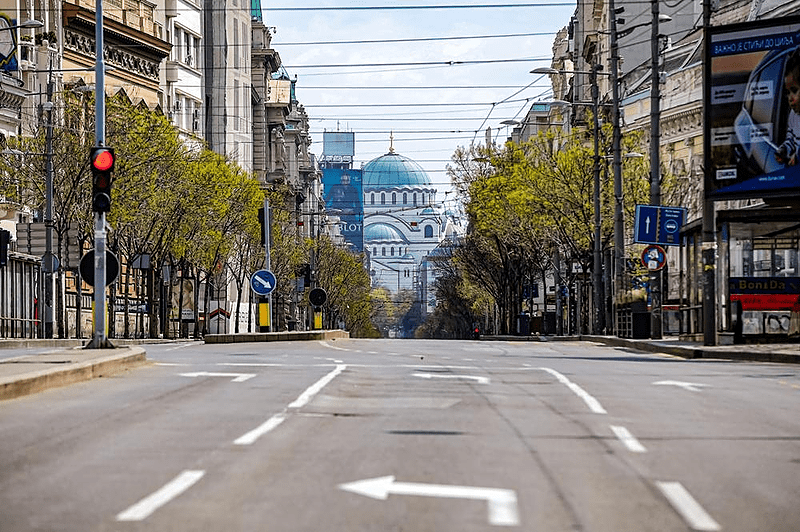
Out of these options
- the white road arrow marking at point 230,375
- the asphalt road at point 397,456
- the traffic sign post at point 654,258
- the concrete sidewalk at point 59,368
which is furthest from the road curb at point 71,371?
the traffic sign post at point 654,258

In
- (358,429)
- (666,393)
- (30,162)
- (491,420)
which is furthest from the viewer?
(30,162)

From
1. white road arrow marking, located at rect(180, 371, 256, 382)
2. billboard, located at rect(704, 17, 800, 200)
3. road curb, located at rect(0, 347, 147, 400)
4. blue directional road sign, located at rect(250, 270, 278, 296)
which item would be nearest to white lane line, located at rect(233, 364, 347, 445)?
white road arrow marking, located at rect(180, 371, 256, 382)

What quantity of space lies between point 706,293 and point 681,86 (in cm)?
4167

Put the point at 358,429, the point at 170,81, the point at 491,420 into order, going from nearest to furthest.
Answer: the point at 358,429
the point at 491,420
the point at 170,81

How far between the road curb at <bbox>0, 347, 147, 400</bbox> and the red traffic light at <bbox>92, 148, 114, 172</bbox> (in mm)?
2972

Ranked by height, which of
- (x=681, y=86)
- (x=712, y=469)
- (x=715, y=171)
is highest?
(x=681, y=86)

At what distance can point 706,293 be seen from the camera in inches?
1321

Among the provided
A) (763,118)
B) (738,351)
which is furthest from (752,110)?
(738,351)

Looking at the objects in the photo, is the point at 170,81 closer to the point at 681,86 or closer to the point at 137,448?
the point at 681,86

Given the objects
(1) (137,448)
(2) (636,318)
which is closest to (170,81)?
(2) (636,318)

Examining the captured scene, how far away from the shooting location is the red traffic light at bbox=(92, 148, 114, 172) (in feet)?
83.1

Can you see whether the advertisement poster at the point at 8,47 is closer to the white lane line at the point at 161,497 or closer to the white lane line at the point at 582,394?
the white lane line at the point at 582,394

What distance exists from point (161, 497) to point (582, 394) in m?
9.36

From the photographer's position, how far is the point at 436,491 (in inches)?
369
